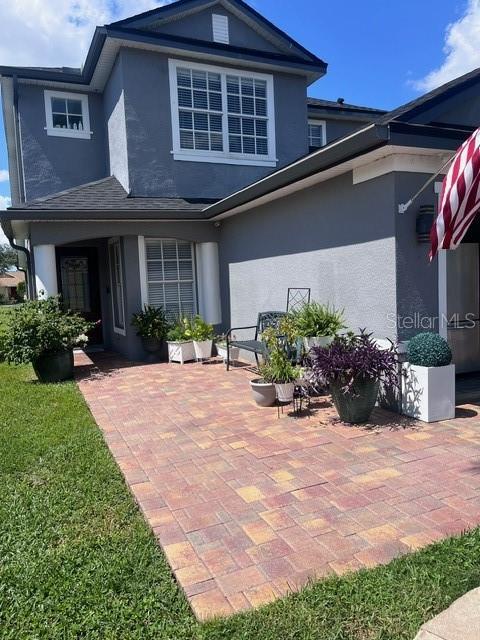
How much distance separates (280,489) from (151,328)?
258 inches

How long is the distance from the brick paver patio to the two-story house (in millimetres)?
1824

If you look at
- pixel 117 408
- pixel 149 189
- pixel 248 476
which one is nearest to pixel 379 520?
pixel 248 476

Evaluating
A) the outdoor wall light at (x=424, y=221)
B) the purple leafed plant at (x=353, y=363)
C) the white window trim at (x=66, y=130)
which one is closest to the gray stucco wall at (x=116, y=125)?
the white window trim at (x=66, y=130)

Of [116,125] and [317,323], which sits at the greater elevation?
[116,125]

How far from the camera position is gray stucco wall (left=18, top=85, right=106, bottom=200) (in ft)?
38.5

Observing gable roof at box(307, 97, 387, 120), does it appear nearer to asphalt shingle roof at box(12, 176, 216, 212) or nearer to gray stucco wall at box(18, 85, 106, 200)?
asphalt shingle roof at box(12, 176, 216, 212)

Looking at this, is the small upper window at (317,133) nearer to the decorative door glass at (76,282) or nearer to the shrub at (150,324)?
the decorative door glass at (76,282)

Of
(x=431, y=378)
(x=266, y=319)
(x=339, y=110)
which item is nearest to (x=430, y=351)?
(x=431, y=378)

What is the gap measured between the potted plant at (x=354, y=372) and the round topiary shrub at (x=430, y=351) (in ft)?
0.76

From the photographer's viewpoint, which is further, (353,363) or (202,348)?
(202,348)

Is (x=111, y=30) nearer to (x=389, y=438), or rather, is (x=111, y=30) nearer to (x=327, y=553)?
(x=389, y=438)

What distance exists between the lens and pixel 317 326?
6.29 meters

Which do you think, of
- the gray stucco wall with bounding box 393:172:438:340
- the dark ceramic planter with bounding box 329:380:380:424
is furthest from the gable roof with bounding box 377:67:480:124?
the dark ceramic planter with bounding box 329:380:380:424

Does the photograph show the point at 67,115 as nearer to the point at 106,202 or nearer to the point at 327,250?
the point at 106,202
